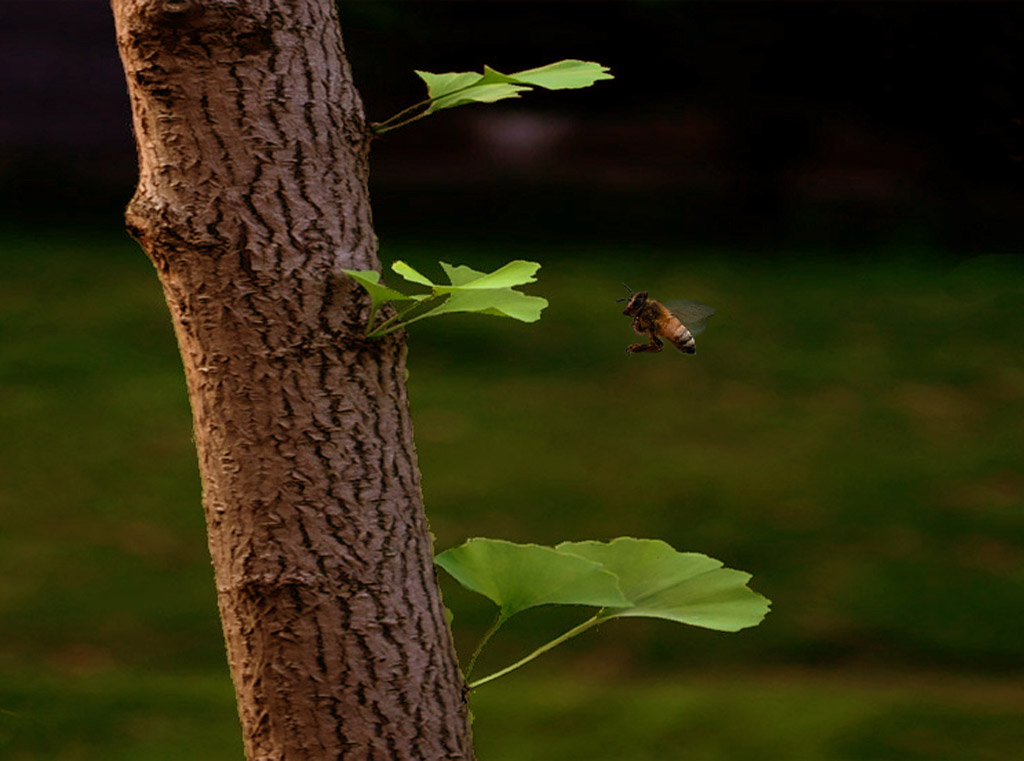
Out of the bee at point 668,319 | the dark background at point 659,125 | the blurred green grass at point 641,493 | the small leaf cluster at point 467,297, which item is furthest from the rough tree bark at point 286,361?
the dark background at point 659,125

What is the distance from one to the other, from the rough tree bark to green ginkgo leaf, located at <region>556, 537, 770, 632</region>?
16 centimetres

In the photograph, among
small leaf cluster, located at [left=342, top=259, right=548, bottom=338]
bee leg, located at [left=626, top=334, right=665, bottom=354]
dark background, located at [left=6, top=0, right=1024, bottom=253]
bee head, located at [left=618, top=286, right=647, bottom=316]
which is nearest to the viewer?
small leaf cluster, located at [left=342, top=259, right=548, bottom=338]

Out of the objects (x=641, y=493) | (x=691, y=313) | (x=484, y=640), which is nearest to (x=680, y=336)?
(x=691, y=313)

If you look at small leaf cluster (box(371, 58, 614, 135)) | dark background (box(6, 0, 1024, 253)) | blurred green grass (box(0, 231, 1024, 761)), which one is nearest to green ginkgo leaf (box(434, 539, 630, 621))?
small leaf cluster (box(371, 58, 614, 135))

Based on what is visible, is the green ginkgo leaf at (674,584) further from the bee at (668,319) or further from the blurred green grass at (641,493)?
the blurred green grass at (641,493)

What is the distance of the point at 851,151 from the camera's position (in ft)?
21.5

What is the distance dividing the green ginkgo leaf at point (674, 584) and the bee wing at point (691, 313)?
449 mm

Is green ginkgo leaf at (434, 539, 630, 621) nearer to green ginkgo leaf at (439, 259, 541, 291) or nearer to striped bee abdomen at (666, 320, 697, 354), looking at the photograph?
green ginkgo leaf at (439, 259, 541, 291)

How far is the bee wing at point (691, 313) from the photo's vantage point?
135 centimetres

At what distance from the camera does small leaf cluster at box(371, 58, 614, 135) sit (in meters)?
0.86

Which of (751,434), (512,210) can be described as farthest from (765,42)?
(751,434)

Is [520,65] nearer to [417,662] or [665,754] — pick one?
[665,754]

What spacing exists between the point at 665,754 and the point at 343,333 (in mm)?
2378

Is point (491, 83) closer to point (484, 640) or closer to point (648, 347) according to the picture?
point (484, 640)
